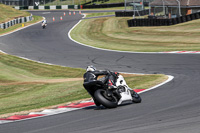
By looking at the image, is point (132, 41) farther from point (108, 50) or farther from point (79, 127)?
point (79, 127)

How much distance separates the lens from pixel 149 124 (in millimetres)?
7992

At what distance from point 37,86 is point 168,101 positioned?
8439 mm

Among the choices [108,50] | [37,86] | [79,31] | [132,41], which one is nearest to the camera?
[37,86]

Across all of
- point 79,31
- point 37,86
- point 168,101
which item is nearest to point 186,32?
point 79,31

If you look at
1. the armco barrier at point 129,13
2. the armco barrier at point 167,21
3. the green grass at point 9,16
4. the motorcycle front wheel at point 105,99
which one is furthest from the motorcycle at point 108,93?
the armco barrier at point 129,13

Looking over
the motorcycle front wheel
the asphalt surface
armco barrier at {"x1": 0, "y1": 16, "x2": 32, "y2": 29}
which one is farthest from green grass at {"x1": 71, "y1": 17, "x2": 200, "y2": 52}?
the motorcycle front wheel

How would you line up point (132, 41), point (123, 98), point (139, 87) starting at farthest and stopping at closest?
1. point (132, 41)
2. point (139, 87)
3. point (123, 98)

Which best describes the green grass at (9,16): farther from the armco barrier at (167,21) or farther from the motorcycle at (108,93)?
the motorcycle at (108,93)

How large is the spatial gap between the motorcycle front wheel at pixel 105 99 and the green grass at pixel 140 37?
1915 cm

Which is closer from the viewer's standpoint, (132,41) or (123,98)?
(123,98)

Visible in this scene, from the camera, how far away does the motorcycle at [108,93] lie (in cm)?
1012

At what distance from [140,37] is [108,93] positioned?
2854 centimetres

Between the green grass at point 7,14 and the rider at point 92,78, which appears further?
the green grass at point 7,14

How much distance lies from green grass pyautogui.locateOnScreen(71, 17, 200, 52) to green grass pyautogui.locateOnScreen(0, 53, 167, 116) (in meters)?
9.58
